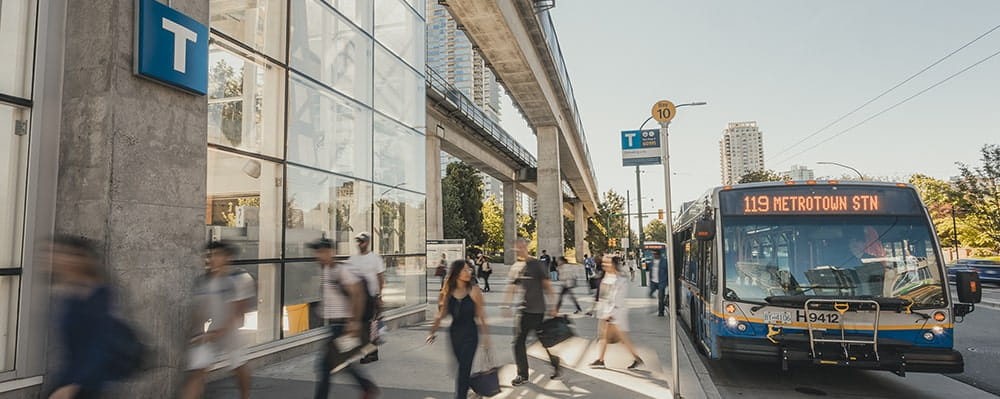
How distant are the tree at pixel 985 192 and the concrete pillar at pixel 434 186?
102ft

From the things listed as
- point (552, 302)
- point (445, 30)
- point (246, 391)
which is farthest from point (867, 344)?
point (445, 30)

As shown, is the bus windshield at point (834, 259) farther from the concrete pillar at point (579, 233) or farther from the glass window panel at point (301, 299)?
the concrete pillar at point (579, 233)

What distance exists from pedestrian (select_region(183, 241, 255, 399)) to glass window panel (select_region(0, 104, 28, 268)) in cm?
180

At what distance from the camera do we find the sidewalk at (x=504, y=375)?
6.48 metres

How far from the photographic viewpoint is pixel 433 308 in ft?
52.0

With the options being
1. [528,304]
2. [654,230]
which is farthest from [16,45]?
[654,230]

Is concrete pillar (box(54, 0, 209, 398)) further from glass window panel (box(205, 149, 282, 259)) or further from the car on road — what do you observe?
the car on road

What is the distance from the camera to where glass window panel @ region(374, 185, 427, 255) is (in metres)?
11.8

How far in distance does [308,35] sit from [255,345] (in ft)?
16.5

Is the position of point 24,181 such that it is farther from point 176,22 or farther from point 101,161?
point 176,22

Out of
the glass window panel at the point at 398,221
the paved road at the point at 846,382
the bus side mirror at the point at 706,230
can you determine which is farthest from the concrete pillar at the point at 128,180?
the paved road at the point at 846,382

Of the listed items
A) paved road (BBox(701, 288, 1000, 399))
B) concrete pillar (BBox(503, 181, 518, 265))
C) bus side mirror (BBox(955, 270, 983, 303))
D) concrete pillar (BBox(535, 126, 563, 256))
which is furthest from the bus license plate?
concrete pillar (BBox(503, 181, 518, 265))

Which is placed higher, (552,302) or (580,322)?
(552,302)

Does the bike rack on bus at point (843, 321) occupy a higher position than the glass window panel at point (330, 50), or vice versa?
the glass window panel at point (330, 50)
